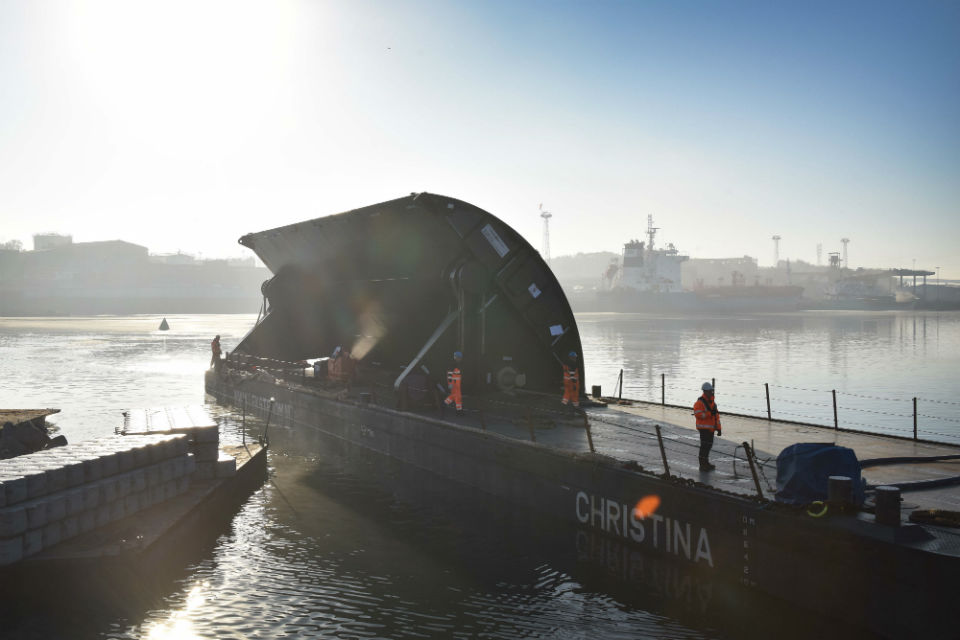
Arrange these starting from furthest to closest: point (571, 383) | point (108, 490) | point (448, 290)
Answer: point (448, 290), point (571, 383), point (108, 490)

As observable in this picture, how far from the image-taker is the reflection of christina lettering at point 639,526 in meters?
10.7

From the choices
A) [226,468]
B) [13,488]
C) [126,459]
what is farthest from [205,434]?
[13,488]

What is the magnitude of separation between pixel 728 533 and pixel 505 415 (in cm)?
902

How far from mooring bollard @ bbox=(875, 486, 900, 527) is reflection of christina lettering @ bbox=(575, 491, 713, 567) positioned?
8.56ft

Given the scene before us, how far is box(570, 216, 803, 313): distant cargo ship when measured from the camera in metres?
165

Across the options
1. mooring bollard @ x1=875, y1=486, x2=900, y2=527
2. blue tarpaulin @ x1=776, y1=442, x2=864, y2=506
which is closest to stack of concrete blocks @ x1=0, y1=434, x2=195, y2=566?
blue tarpaulin @ x1=776, y1=442, x2=864, y2=506

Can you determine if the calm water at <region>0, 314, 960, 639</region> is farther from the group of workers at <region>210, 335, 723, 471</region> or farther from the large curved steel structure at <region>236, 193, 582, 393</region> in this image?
the large curved steel structure at <region>236, 193, 582, 393</region>

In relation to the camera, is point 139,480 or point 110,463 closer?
point 110,463

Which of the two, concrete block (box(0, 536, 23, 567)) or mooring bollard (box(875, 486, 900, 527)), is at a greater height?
mooring bollard (box(875, 486, 900, 527))

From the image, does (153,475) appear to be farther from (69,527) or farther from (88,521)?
(69,527)

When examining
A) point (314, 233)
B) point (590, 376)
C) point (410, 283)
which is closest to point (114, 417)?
point (314, 233)

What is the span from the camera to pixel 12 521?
32.5 feet

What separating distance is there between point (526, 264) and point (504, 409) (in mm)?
4397

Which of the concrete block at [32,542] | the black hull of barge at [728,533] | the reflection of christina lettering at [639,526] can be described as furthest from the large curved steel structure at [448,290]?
the concrete block at [32,542]
